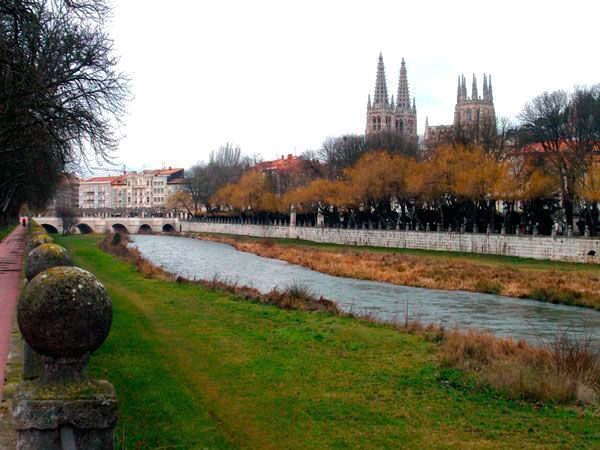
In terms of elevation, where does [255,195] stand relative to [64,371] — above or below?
above

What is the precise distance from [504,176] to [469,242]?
277 inches

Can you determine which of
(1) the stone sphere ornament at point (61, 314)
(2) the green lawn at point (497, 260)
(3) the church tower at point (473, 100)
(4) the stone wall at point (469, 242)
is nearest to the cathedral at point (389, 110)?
(3) the church tower at point (473, 100)

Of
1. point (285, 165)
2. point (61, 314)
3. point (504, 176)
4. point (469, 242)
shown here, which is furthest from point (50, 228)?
point (61, 314)

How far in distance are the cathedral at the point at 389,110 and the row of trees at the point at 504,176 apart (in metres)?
98.8

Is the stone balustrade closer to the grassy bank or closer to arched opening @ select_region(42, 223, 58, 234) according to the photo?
the grassy bank

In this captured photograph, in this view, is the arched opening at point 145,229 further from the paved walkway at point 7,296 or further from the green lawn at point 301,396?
the green lawn at point 301,396

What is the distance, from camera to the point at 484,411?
10.7 metres

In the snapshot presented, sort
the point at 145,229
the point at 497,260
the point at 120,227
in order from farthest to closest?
the point at 145,229, the point at 120,227, the point at 497,260

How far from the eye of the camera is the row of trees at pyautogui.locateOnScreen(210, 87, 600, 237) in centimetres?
5872

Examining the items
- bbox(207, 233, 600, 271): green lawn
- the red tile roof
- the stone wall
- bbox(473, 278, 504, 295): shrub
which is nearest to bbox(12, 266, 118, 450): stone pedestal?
bbox(473, 278, 504, 295): shrub

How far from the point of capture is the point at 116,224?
134000 millimetres

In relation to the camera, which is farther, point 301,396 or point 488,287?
point 488,287

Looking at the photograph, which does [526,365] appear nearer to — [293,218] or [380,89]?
[293,218]

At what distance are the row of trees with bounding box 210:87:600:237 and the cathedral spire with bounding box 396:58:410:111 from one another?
10860 centimetres
